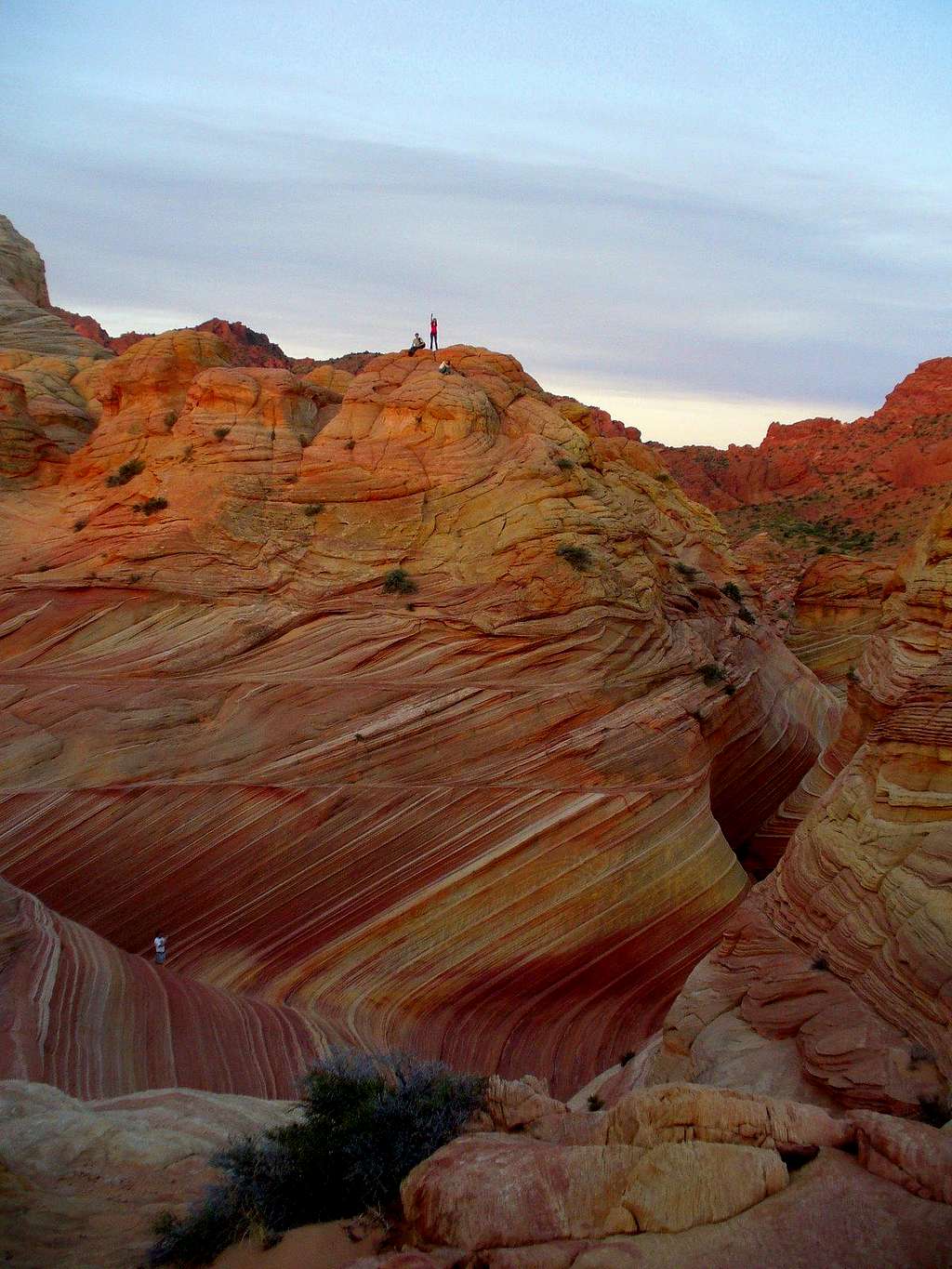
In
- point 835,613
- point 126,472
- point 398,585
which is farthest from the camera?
point 835,613

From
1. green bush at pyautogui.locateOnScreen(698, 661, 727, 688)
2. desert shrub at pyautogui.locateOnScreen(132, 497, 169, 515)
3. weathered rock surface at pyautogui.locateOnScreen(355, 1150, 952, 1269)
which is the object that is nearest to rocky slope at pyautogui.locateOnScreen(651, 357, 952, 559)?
green bush at pyautogui.locateOnScreen(698, 661, 727, 688)

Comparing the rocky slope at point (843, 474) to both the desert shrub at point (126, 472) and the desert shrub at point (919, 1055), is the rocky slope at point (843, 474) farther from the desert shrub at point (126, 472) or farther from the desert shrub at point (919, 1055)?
the desert shrub at point (919, 1055)

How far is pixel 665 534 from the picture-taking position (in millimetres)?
22562

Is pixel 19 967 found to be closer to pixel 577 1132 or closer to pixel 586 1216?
pixel 577 1132

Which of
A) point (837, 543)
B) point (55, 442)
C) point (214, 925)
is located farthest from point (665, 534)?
point (837, 543)

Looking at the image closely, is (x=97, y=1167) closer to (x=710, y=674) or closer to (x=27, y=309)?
(x=710, y=674)

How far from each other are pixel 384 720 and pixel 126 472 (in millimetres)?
9484

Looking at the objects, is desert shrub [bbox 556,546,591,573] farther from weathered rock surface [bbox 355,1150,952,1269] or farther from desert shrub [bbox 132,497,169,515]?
weathered rock surface [bbox 355,1150,952,1269]

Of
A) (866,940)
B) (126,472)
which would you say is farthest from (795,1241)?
(126,472)

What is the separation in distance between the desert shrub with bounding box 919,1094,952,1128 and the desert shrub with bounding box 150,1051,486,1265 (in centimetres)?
406

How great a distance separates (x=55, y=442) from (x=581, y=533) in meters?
14.0

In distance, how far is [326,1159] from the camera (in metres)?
7.39

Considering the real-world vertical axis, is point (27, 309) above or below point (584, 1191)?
above

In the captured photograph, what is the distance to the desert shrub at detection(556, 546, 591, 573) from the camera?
1780cm
